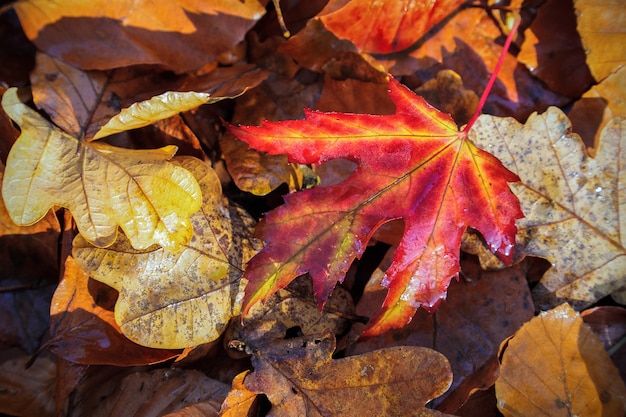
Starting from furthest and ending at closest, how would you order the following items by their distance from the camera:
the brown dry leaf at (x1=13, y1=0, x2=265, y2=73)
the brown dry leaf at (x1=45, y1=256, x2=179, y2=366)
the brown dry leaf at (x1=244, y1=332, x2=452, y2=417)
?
the brown dry leaf at (x1=13, y1=0, x2=265, y2=73) → the brown dry leaf at (x1=45, y1=256, x2=179, y2=366) → the brown dry leaf at (x1=244, y1=332, x2=452, y2=417)

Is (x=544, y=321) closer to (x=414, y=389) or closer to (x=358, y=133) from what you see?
(x=414, y=389)

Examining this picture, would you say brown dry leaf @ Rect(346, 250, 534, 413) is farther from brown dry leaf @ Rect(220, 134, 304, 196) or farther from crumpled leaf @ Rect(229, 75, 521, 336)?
brown dry leaf @ Rect(220, 134, 304, 196)

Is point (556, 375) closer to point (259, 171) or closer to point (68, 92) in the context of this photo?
point (259, 171)

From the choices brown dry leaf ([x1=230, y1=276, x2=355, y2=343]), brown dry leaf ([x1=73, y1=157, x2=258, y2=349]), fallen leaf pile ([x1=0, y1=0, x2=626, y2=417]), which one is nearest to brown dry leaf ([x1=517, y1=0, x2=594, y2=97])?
fallen leaf pile ([x1=0, y1=0, x2=626, y2=417])

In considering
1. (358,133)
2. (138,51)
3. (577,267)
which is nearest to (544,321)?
(577,267)

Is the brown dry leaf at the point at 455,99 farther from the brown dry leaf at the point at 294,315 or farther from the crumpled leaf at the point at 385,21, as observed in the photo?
the brown dry leaf at the point at 294,315

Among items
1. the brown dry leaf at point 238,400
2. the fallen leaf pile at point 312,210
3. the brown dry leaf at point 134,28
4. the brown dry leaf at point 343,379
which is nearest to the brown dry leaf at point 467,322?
the fallen leaf pile at point 312,210

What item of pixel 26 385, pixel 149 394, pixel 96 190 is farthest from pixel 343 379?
pixel 26 385
